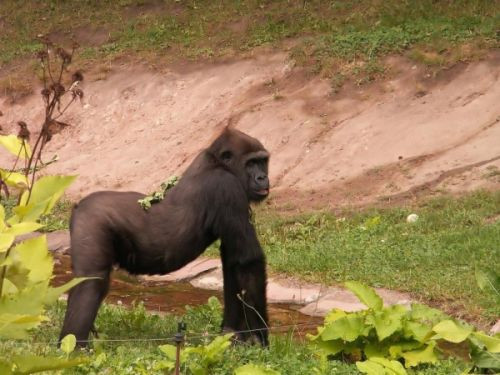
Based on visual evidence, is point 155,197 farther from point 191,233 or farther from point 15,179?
point 15,179

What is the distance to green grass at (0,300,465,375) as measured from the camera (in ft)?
17.7

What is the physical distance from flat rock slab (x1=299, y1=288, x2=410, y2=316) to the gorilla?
1.98m

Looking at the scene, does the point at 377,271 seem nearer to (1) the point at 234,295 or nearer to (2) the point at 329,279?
(2) the point at 329,279

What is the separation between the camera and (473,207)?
37.5 ft

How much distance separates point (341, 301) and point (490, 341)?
3768 millimetres

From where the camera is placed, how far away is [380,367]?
5.07 m

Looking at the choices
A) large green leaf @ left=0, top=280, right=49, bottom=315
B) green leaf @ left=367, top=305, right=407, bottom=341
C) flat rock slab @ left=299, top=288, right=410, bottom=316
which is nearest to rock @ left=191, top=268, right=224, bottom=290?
flat rock slab @ left=299, top=288, right=410, bottom=316

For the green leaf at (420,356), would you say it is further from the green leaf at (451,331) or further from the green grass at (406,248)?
the green grass at (406,248)

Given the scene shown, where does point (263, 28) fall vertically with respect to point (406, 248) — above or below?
above

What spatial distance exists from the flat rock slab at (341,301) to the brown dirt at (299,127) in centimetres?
351

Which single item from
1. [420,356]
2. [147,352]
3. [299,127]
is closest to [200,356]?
[147,352]

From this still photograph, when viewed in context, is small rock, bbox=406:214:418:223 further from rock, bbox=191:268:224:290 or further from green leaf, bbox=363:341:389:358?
green leaf, bbox=363:341:389:358

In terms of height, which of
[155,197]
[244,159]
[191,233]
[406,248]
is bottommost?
[406,248]

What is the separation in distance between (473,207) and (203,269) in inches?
128
